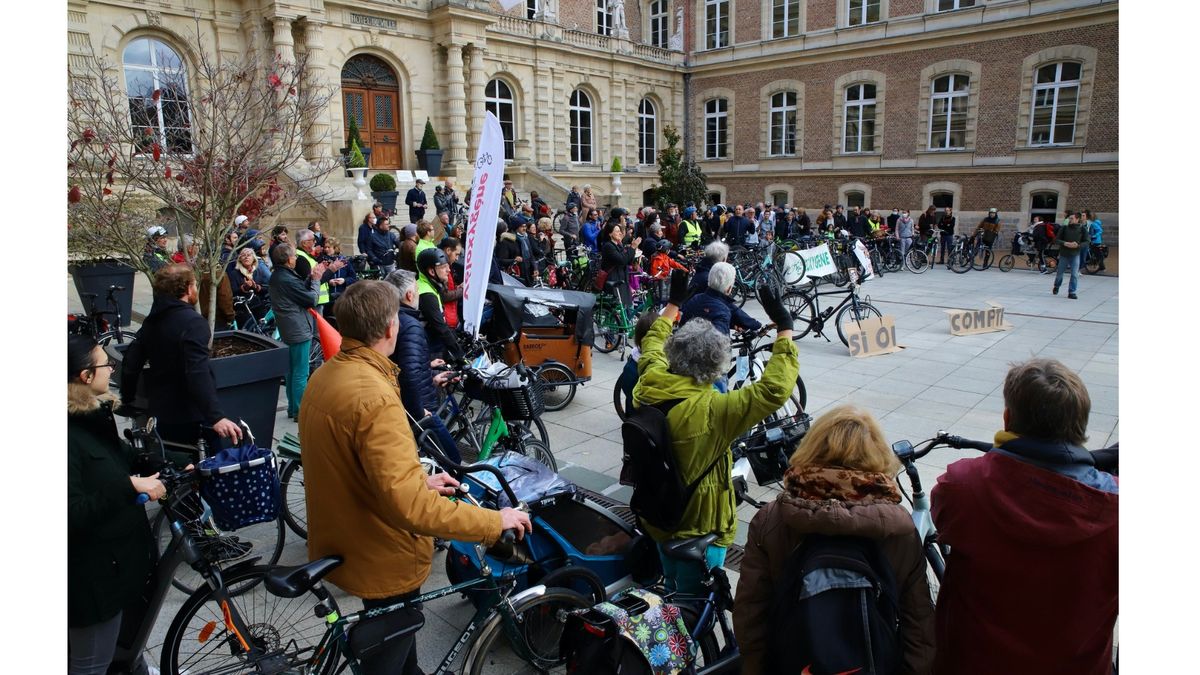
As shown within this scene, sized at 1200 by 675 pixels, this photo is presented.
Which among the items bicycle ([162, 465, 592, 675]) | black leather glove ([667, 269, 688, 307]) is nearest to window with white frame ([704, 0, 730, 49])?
black leather glove ([667, 269, 688, 307])

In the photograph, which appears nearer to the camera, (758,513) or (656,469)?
(758,513)

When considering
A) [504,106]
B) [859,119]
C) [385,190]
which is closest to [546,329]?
[385,190]

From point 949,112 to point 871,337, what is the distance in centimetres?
1866

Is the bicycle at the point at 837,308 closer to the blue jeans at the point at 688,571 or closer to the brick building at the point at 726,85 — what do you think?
the blue jeans at the point at 688,571

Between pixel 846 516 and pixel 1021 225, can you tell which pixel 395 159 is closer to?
pixel 1021 225

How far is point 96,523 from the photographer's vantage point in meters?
2.43

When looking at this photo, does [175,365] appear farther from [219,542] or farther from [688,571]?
[688,571]

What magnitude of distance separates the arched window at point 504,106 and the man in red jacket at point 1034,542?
2392cm

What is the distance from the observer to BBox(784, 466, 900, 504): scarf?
6.42 feet

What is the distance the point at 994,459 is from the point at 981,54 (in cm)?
2579

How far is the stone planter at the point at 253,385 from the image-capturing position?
200 inches

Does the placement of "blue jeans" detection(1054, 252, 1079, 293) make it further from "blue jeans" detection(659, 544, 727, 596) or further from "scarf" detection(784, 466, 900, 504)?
"scarf" detection(784, 466, 900, 504)

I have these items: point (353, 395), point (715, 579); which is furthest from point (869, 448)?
point (353, 395)

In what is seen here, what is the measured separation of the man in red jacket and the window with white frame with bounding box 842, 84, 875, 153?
86.5 feet
